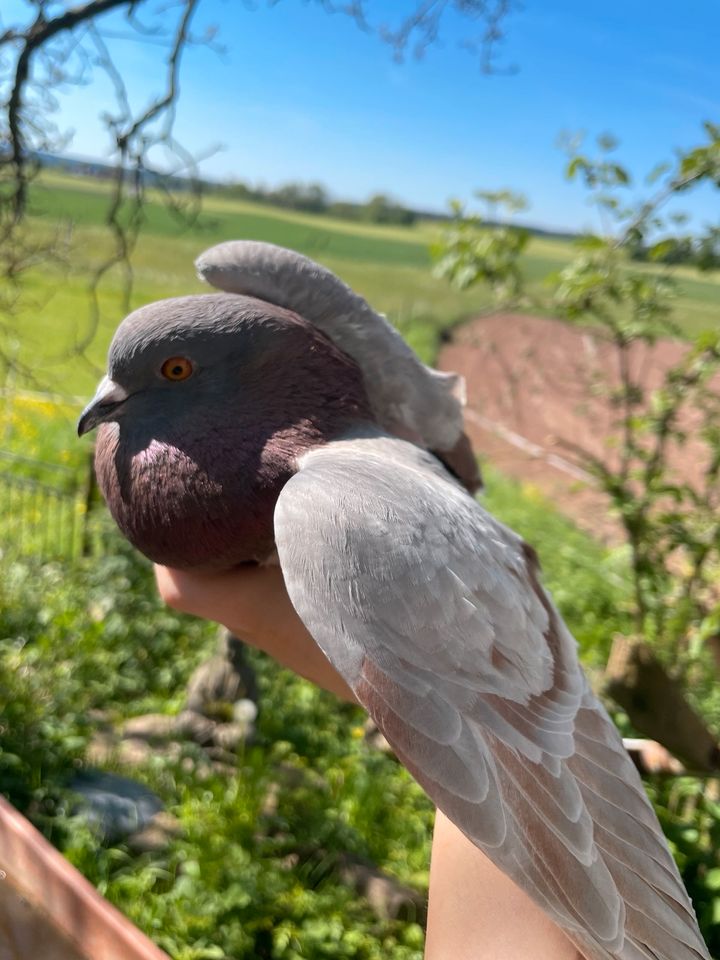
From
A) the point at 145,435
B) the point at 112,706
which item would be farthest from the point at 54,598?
the point at 145,435

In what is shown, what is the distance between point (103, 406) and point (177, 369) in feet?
0.41

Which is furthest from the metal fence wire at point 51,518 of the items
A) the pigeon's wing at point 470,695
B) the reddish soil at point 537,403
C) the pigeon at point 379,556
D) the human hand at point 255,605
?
the reddish soil at point 537,403

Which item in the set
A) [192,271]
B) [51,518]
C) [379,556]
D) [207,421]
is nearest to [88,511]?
[51,518]

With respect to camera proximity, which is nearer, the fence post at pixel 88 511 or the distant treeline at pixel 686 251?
the distant treeline at pixel 686 251

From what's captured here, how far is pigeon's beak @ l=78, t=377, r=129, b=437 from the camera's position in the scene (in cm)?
97

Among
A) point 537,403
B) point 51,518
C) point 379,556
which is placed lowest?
point 51,518

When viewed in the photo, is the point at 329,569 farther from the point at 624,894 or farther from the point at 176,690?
the point at 176,690

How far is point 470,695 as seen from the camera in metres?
0.82

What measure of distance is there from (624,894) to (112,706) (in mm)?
2124

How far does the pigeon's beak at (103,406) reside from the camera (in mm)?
967

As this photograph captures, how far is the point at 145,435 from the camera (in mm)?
933

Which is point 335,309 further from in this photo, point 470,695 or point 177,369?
point 470,695

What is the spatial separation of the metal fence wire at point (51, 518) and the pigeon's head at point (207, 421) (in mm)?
2390

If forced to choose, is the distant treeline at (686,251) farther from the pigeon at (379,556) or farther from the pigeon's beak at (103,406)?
the pigeon's beak at (103,406)
